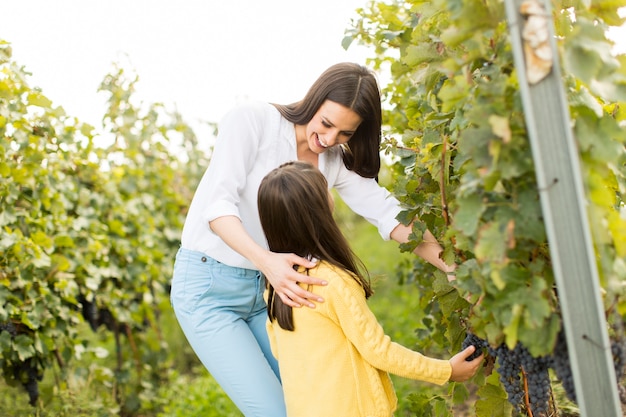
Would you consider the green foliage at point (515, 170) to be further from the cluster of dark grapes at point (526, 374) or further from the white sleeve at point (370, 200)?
the white sleeve at point (370, 200)

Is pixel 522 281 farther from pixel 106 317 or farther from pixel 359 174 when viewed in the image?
pixel 106 317

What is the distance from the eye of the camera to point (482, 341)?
2.07 m

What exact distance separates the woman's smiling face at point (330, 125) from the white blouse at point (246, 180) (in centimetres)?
10

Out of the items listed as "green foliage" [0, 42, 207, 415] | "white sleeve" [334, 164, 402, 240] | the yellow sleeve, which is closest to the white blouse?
"white sleeve" [334, 164, 402, 240]

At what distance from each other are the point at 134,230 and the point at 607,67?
4.42 meters

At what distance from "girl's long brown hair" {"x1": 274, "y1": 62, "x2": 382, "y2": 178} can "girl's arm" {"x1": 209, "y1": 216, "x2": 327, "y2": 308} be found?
0.58 meters

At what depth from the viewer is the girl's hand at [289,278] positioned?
2050 millimetres

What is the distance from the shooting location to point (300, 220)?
7.00 ft

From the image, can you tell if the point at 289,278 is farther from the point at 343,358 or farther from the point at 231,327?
the point at 231,327

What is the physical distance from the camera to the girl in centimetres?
203

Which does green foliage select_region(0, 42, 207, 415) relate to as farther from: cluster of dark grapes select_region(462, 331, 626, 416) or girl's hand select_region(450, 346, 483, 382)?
cluster of dark grapes select_region(462, 331, 626, 416)

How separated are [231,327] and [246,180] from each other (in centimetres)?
53

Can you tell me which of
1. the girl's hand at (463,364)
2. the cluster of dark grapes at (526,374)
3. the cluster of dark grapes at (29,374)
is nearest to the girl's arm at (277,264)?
the girl's hand at (463,364)

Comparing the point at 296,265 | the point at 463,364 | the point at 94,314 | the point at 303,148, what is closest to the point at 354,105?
the point at 303,148
